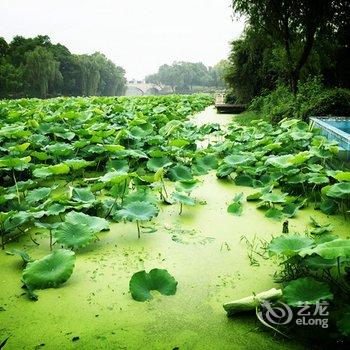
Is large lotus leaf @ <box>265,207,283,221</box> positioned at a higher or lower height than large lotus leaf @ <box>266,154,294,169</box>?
lower

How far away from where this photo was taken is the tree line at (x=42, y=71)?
32.0 metres

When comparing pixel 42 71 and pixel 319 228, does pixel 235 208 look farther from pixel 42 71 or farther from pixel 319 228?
pixel 42 71

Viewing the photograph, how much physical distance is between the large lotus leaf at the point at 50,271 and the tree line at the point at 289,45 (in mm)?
8418

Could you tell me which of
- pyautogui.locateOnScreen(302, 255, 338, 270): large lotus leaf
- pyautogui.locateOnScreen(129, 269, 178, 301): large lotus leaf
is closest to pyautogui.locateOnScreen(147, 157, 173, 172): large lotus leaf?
pyautogui.locateOnScreen(129, 269, 178, 301): large lotus leaf

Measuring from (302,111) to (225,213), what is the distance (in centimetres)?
449

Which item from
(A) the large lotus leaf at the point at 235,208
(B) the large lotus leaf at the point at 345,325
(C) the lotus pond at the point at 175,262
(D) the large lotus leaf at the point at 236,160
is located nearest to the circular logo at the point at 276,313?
(C) the lotus pond at the point at 175,262

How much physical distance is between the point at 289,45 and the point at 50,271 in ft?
32.7

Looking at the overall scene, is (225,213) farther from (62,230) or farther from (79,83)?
(79,83)

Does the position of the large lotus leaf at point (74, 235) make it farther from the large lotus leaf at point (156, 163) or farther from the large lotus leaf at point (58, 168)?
the large lotus leaf at point (156, 163)

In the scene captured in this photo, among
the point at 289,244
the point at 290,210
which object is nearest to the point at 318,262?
the point at 289,244

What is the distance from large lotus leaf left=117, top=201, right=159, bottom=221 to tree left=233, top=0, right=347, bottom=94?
7.88m

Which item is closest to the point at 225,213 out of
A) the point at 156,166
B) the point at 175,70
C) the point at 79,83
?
the point at 156,166

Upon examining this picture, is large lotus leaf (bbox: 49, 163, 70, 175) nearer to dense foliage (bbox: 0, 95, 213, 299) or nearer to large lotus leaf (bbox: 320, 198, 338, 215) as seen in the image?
dense foliage (bbox: 0, 95, 213, 299)

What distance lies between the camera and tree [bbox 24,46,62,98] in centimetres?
3309
